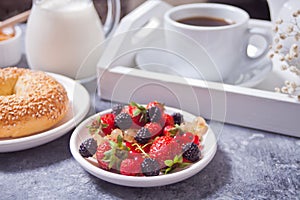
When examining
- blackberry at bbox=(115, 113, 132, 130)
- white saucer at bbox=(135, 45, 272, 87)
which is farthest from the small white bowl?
blackberry at bbox=(115, 113, 132, 130)

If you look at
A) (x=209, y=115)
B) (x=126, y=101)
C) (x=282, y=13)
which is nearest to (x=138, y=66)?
(x=126, y=101)

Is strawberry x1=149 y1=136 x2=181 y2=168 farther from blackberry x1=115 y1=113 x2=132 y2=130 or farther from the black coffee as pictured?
the black coffee

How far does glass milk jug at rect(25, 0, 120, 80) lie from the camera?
3.25 feet

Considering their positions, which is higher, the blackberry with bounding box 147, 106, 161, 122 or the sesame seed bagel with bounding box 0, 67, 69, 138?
the sesame seed bagel with bounding box 0, 67, 69, 138

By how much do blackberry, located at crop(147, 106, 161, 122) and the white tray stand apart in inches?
4.5

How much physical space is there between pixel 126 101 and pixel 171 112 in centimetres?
12

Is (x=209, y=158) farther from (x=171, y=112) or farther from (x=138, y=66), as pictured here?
(x=138, y=66)

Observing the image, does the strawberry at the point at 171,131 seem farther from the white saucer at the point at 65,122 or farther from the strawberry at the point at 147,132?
the white saucer at the point at 65,122

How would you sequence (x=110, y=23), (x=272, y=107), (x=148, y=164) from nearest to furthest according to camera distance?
1. (x=148, y=164)
2. (x=272, y=107)
3. (x=110, y=23)

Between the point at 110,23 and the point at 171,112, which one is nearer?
the point at 171,112

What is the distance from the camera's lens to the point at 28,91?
863mm

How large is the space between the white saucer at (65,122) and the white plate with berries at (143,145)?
0.10 feet

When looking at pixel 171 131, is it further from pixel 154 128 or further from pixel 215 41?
pixel 215 41

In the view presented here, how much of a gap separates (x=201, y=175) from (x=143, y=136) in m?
0.11
